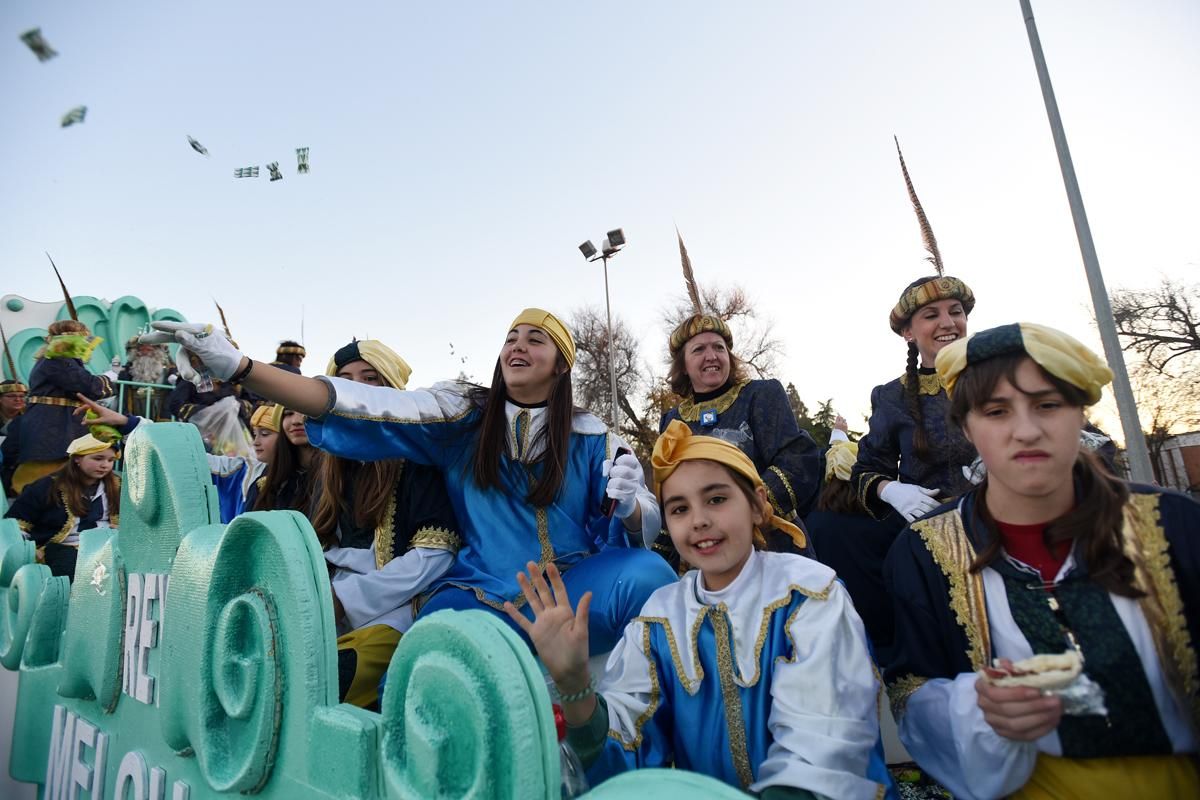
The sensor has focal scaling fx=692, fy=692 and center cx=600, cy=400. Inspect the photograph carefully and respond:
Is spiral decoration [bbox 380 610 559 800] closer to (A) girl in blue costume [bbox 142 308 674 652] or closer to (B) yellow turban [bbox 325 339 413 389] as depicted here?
(A) girl in blue costume [bbox 142 308 674 652]

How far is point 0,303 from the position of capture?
8.62 meters

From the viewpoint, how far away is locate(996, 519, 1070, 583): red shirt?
137 centimetres

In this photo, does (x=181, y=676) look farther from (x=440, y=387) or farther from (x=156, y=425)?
(x=440, y=387)

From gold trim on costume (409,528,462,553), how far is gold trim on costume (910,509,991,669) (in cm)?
154

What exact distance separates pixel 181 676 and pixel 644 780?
45.3 inches

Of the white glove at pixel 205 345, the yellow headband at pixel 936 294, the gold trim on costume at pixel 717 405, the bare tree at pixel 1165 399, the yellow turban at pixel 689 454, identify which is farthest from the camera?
the bare tree at pixel 1165 399

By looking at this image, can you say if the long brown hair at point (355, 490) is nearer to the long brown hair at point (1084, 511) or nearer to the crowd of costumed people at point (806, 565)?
the crowd of costumed people at point (806, 565)

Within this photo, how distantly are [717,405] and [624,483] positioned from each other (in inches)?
52.5

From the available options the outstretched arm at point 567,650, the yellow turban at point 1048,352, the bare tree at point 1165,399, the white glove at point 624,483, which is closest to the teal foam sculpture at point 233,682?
the outstretched arm at point 567,650

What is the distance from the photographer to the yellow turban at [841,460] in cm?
307

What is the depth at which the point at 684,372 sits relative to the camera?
3672 millimetres

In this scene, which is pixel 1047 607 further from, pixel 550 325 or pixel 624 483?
pixel 550 325

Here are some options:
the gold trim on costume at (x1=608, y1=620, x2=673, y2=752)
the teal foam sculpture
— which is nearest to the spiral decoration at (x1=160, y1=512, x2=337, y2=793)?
the teal foam sculpture

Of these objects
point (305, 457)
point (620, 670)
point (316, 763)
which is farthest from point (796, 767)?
point (305, 457)
